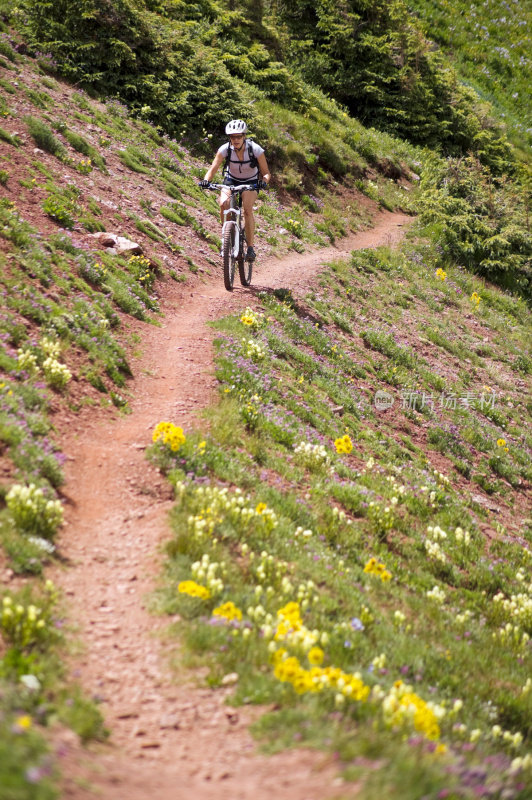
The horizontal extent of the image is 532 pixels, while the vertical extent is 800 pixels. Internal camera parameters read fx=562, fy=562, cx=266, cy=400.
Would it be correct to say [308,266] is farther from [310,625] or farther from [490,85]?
[490,85]

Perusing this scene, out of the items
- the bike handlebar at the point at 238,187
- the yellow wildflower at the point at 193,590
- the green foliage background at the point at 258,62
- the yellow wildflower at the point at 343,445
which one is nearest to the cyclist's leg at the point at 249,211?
the bike handlebar at the point at 238,187

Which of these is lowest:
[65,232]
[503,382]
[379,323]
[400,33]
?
[503,382]

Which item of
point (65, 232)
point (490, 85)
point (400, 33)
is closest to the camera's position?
point (65, 232)

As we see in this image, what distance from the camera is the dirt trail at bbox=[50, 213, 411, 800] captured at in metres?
2.90

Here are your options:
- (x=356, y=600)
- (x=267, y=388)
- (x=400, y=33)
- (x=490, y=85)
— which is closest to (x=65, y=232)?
(x=267, y=388)

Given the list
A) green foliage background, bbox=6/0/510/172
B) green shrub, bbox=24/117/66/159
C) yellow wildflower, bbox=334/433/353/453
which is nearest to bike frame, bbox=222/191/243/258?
green shrub, bbox=24/117/66/159

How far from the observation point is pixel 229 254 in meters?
12.3

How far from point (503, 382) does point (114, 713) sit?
1623 cm

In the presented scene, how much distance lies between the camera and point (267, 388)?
9.60m

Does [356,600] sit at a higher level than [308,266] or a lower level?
lower

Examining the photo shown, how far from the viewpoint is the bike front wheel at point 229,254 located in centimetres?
1171

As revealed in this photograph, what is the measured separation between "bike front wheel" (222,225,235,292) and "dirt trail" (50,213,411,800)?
461 centimetres

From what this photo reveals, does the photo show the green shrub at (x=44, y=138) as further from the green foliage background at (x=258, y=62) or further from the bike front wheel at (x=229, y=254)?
the green foliage background at (x=258, y=62)

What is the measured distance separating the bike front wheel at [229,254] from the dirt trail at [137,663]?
4608 millimetres
